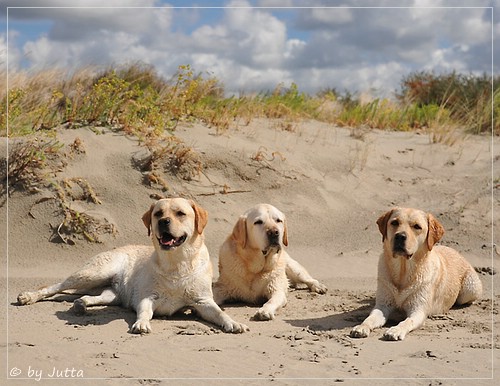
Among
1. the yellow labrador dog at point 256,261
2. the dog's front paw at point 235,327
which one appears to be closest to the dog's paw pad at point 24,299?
the yellow labrador dog at point 256,261

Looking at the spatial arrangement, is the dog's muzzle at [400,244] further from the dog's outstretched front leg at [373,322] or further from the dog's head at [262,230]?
the dog's head at [262,230]

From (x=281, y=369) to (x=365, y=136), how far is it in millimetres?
9068

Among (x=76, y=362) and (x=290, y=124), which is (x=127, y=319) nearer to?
(x=76, y=362)

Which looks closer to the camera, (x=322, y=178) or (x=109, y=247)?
(x=109, y=247)

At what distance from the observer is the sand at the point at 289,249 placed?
5.86m

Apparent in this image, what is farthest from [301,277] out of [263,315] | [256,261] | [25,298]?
[25,298]

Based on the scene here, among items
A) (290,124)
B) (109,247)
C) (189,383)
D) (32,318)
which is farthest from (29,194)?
(189,383)

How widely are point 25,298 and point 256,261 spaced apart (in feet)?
7.38

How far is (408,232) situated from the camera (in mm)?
7152

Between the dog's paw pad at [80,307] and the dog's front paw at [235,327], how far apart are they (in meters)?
1.37

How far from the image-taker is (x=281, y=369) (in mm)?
5773

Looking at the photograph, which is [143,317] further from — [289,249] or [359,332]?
[289,249]

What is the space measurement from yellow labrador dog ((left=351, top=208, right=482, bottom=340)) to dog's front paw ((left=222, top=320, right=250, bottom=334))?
100cm
